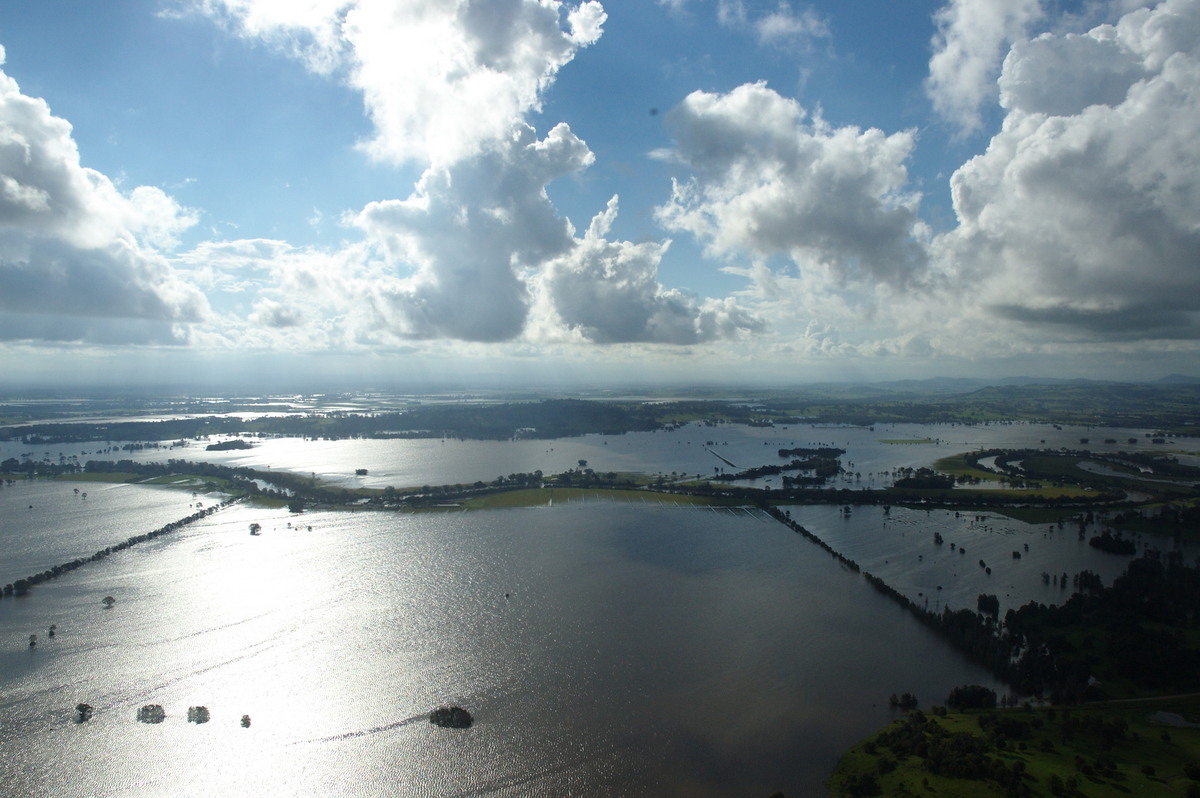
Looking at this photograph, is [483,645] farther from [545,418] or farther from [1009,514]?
[545,418]

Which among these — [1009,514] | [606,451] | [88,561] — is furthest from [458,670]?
[606,451]

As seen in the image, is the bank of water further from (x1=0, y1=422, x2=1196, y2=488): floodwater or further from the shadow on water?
(x1=0, y1=422, x2=1196, y2=488): floodwater

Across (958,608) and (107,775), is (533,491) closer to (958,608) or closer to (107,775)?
(958,608)

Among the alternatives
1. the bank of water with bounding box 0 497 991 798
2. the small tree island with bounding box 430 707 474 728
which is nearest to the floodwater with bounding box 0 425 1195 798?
the bank of water with bounding box 0 497 991 798

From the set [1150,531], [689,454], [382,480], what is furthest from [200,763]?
[689,454]

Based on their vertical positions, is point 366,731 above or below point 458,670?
below

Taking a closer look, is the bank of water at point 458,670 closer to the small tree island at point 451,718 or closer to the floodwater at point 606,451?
the small tree island at point 451,718
